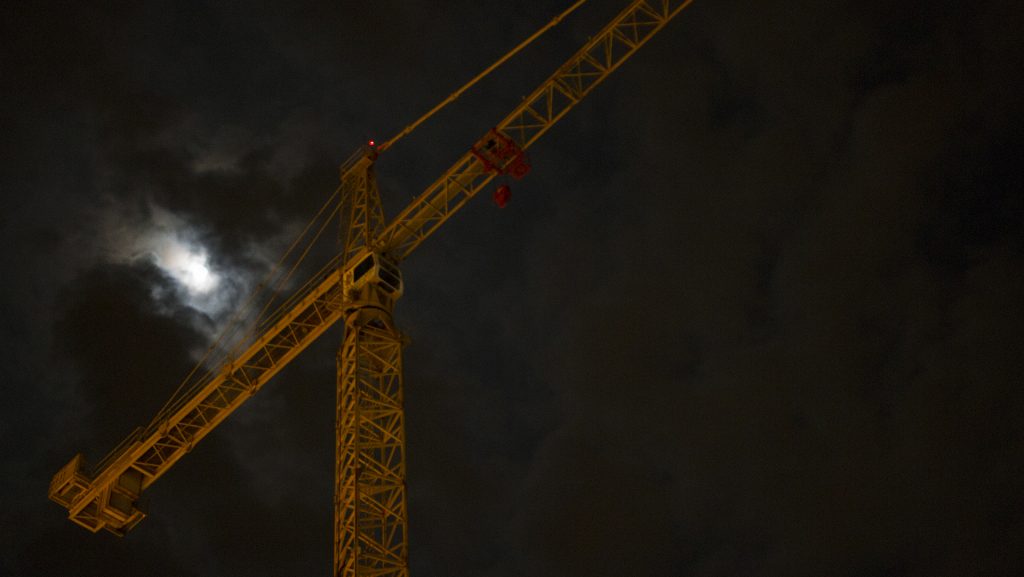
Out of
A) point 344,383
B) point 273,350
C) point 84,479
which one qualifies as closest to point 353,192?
point 273,350

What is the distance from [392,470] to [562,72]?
16604mm

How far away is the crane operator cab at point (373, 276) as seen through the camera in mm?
36281

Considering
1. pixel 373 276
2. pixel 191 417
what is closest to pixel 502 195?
pixel 373 276

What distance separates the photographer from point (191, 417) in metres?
41.6

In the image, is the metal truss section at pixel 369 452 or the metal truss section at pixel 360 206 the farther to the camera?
the metal truss section at pixel 360 206

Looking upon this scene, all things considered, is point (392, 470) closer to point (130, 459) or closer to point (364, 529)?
point (364, 529)

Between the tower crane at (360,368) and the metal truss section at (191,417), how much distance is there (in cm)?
5

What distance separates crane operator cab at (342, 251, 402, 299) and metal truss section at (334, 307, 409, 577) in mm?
1007

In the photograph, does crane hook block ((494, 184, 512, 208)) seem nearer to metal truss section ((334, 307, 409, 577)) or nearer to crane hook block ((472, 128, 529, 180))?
crane hook block ((472, 128, 529, 180))

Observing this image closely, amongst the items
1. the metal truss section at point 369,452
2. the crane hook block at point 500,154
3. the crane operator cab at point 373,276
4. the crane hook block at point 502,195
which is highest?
the crane hook block at point 500,154

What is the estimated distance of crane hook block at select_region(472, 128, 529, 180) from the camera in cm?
3916

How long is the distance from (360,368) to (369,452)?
2.79 m

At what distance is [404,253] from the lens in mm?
Answer: 39219

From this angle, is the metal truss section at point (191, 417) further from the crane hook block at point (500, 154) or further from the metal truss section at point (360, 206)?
the crane hook block at point (500, 154)
